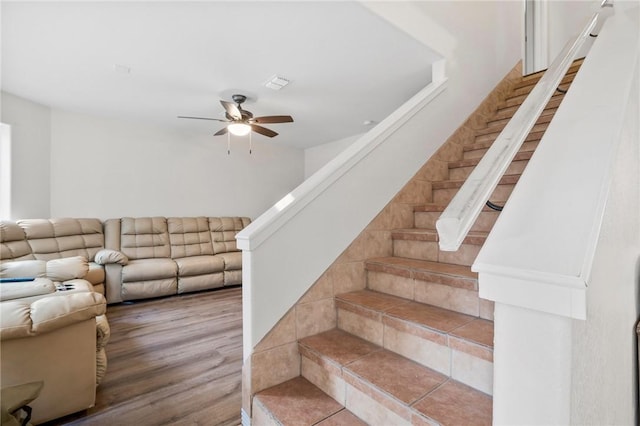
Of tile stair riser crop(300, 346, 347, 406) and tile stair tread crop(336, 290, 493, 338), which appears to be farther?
tile stair riser crop(300, 346, 347, 406)

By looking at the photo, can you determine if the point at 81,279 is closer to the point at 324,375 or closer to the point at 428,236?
the point at 324,375

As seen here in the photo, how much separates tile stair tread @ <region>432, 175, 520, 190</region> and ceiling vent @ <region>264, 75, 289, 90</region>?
185cm

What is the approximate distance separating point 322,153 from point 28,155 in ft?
14.6

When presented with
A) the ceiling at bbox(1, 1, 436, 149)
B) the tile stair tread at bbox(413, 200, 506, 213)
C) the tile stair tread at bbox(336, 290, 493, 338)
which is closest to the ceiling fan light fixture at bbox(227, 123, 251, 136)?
the ceiling at bbox(1, 1, 436, 149)

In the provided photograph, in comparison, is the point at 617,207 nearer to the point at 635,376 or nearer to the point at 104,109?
the point at 635,376

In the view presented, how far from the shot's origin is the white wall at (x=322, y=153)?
557cm

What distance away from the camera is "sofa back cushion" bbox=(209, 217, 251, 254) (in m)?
4.88

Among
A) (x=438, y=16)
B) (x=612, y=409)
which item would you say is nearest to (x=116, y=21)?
(x=438, y=16)

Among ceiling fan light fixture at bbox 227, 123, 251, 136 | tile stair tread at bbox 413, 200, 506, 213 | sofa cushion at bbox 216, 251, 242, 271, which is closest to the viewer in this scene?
tile stair tread at bbox 413, 200, 506, 213

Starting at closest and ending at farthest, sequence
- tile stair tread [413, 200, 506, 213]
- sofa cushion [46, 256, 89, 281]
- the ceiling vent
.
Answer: tile stair tread [413, 200, 506, 213] < sofa cushion [46, 256, 89, 281] < the ceiling vent

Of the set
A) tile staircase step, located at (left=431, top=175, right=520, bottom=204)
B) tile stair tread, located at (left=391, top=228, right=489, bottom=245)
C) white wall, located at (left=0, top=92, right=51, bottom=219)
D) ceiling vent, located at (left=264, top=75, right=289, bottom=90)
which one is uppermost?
ceiling vent, located at (left=264, top=75, right=289, bottom=90)

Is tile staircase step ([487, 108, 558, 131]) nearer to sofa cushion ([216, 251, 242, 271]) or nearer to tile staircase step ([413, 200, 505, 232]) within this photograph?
tile staircase step ([413, 200, 505, 232])

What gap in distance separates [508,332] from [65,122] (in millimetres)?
5281

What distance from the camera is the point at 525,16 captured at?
4152mm
